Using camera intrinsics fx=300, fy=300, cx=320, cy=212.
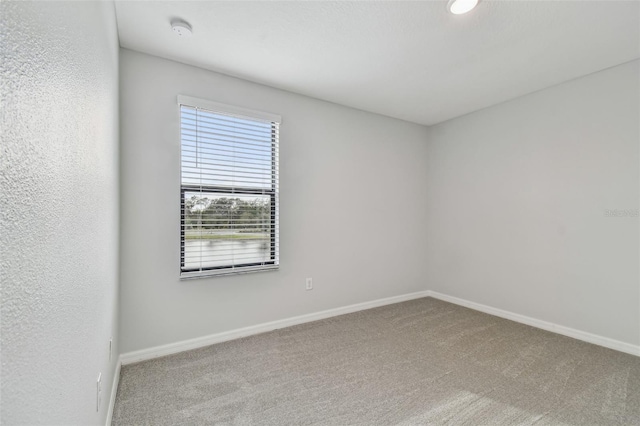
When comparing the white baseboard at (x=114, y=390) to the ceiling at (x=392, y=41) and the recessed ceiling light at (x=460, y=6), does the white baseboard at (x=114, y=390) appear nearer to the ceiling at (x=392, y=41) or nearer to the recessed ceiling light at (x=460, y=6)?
the ceiling at (x=392, y=41)

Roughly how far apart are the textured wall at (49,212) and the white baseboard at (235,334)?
4.49 feet

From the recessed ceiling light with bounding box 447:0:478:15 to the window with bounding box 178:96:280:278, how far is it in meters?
1.76

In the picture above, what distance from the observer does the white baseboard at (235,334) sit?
243 centimetres

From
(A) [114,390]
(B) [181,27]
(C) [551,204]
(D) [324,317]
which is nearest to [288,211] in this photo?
(D) [324,317]

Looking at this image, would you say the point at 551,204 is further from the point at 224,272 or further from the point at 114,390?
Result: the point at 114,390

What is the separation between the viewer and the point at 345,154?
3590mm

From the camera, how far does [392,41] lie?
2.29m

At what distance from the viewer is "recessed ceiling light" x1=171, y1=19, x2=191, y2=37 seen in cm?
206

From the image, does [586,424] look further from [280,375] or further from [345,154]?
[345,154]

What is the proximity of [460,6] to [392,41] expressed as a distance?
52cm

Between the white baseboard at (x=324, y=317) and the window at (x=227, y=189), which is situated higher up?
the window at (x=227, y=189)

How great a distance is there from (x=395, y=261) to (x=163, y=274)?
2.80 m

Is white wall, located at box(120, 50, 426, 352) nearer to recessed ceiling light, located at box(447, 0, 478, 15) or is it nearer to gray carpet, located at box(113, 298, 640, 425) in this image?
gray carpet, located at box(113, 298, 640, 425)

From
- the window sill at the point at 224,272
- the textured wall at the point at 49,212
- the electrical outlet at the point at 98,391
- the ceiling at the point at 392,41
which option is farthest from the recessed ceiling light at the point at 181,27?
the electrical outlet at the point at 98,391
